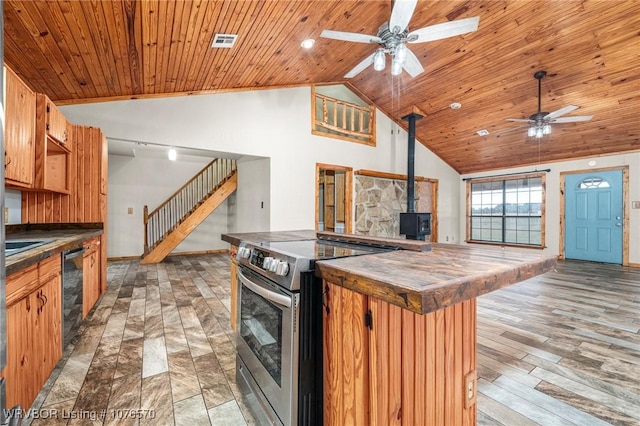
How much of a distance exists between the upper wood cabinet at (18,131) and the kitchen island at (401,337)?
237 centimetres

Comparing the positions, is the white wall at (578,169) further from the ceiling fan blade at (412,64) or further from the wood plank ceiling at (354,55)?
the ceiling fan blade at (412,64)

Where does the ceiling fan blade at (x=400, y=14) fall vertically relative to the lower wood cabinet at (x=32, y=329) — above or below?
above

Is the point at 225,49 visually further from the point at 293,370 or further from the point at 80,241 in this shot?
the point at 293,370

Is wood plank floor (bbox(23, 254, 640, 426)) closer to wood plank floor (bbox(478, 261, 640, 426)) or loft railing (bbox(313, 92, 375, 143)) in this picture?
wood plank floor (bbox(478, 261, 640, 426))

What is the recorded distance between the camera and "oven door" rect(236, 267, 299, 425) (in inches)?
50.4

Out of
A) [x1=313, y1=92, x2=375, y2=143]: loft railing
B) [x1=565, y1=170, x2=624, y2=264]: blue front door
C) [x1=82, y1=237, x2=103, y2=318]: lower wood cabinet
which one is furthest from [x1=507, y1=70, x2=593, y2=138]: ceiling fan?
[x1=82, y1=237, x2=103, y2=318]: lower wood cabinet

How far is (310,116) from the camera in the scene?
231 inches

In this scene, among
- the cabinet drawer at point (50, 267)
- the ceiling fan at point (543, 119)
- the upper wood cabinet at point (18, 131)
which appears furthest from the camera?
the ceiling fan at point (543, 119)

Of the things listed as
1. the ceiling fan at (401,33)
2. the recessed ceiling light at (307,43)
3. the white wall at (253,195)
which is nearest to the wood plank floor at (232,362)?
the white wall at (253,195)

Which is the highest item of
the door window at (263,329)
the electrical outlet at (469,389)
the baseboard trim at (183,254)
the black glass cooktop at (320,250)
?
the black glass cooktop at (320,250)

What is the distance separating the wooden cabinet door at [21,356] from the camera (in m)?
1.36

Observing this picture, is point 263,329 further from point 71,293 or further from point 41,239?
point 41,239

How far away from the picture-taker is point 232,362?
7.26 feet

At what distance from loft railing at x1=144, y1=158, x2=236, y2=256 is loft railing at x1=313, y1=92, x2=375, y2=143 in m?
2.35
